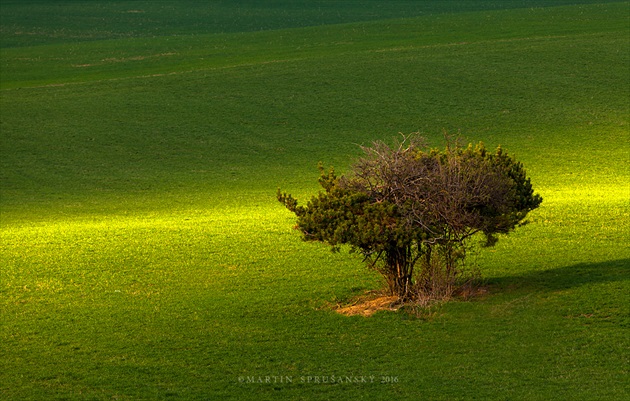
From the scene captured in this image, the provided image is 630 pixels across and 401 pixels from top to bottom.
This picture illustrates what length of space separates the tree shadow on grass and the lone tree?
163 cm

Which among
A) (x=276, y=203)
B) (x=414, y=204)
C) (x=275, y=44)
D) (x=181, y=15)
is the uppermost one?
(x=181, y=15)

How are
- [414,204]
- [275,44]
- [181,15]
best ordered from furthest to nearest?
[181,15], [275,44], [414,204]

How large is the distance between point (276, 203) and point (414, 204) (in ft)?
46.4

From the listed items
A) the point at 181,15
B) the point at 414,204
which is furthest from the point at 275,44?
the point at 414,204

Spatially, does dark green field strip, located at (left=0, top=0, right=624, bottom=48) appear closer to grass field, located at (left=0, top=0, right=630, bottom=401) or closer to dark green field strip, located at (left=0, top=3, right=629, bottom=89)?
grass field, located at (left=0, top=0, right=630, bottom=401)

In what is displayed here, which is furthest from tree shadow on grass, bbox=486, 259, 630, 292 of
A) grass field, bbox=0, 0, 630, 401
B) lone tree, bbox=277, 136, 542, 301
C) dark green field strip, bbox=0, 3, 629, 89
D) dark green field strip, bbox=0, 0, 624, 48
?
dark green field strip, bbox=0, 0, 624, 48

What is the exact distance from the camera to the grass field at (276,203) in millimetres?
15375

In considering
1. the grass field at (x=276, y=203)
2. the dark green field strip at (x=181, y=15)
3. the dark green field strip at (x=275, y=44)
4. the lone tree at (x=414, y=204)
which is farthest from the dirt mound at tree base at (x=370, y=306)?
the dark green field strip at (x=181, y=15)

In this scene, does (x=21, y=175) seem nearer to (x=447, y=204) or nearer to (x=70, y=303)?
(x=70, y=303)

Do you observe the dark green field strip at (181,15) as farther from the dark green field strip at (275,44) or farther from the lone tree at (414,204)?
the lone tree at (414,204)

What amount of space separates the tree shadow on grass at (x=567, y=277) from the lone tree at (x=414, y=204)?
1628 millimetres

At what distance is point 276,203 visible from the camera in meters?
30.9

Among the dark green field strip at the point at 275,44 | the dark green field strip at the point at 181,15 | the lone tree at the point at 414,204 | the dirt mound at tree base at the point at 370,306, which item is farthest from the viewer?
the dark green field strip at the point at 181,15

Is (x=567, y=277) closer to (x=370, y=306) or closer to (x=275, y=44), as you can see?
(x=370, y=306)
